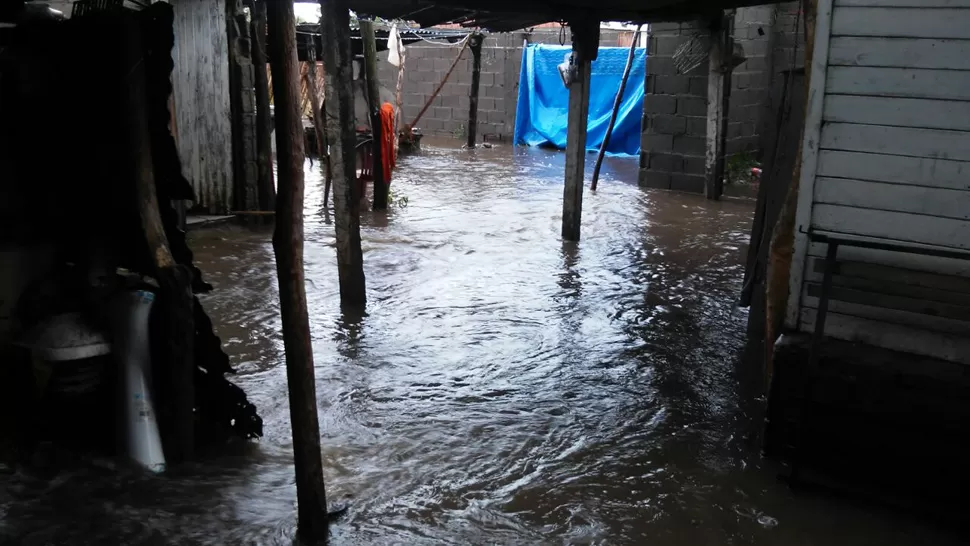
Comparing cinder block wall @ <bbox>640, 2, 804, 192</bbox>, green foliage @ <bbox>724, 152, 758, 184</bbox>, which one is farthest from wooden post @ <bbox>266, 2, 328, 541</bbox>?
green foliage @ <bbox>724, 152, 758, 184</bbox>

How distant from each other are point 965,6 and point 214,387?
4.33m

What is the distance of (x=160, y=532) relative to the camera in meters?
3.68

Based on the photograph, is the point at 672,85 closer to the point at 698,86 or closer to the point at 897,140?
the point at 698,86

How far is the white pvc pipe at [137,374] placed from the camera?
4066mm

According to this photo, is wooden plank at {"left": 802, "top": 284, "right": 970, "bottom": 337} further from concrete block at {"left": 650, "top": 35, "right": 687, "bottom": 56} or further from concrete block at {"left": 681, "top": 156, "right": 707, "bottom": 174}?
concrete block at {"left": 650, "top": 35, "right": 687, "bottom": 56}

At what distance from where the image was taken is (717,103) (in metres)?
11.8

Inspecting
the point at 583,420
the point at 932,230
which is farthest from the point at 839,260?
the point at 583,420

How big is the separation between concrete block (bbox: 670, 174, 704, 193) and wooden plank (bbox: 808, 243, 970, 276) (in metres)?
8.53

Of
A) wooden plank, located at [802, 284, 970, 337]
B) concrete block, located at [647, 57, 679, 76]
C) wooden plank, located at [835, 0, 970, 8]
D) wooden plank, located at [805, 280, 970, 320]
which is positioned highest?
concrete block, located at [647, 57, 679, 76]

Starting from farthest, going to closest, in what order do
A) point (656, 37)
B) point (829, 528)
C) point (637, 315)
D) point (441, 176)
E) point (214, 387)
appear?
point (441, 176)
point (656, 37)
point (637, 315)
point (214, 387)
point (829, 528)

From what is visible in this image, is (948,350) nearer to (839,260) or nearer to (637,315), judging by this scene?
(839,260)

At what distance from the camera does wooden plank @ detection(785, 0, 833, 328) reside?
4.10 meters

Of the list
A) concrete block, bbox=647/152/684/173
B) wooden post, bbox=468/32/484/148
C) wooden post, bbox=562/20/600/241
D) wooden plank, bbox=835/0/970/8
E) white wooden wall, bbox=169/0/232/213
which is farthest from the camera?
wooden post, bbox=468/32/484/148

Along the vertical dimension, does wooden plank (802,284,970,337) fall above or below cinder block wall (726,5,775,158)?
below
